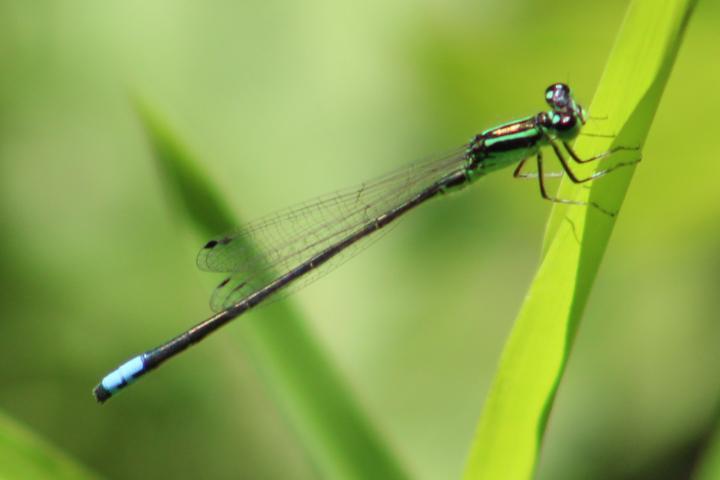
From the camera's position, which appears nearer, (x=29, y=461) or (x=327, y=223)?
(x=29, y=461)

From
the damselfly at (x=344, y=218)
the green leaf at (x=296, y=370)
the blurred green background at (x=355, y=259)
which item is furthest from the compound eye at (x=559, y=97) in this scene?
the green leaf at (x=296, y=370)

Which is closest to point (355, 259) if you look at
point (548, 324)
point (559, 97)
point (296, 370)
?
point (559, 97)

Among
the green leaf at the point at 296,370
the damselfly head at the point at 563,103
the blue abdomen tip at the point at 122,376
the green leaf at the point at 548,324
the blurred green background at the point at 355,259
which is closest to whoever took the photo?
the green leaf at the point at 548,324

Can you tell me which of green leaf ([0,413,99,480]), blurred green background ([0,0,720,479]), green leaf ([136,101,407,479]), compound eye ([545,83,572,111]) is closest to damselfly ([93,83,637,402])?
compound eye ([545,83,572,111])

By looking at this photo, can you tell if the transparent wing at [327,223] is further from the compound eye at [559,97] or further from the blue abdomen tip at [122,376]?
the compound eye at [559,97]

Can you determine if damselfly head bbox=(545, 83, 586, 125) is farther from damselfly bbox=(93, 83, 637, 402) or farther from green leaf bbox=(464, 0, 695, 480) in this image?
green leaf bbox=(464, 0, 695, 480)

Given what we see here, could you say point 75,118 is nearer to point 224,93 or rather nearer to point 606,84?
point 224,93

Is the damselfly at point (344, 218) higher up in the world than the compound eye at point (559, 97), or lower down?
higher up

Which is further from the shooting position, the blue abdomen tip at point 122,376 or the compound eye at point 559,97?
the blue abdomen tip at point 122,376

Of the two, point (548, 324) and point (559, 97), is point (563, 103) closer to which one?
point (559, 97)
